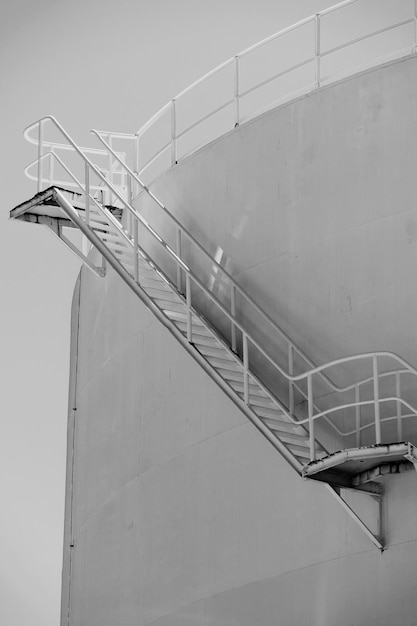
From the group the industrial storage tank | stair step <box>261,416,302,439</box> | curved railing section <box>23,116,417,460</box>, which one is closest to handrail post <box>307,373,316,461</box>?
curved railing section <box>23,116,417,460</box>

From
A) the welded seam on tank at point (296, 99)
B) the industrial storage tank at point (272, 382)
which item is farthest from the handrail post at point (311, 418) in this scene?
the welded seam on tank at point (296, 99)

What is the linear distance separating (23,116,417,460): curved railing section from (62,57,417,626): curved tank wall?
8.3 inches

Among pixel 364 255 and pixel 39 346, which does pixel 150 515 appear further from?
pixel 39 346

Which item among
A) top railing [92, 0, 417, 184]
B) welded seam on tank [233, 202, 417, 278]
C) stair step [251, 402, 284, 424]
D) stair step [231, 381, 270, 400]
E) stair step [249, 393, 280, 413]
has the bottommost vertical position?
stair step [251, 402, 284, 424]

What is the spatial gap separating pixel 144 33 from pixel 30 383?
971cm

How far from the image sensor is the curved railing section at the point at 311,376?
12789 millimetres

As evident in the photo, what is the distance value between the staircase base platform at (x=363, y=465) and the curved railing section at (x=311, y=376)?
19 centimetres

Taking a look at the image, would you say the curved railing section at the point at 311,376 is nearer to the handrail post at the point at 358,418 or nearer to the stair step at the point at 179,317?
the handrail post at the point at 358,418

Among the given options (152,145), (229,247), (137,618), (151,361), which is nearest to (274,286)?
(229,247)

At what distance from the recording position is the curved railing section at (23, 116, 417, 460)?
12.8 meters

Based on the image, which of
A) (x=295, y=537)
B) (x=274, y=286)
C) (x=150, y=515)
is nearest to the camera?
(x=295, y=537)

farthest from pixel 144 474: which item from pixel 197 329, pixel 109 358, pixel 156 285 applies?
pixel 156 285

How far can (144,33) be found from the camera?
34406 mm

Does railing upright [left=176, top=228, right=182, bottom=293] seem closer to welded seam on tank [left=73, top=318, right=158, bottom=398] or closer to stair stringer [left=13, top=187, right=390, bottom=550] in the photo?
stair stringer [left=13, top=187, right=390, bottom=550]
